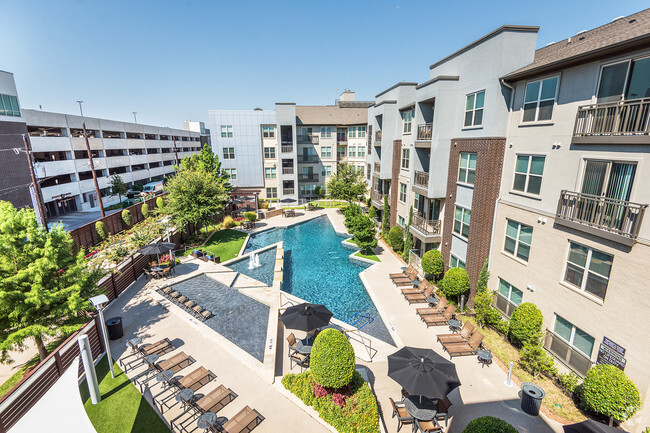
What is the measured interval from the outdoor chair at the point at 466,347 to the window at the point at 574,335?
309cm

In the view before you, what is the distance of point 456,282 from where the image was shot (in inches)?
680

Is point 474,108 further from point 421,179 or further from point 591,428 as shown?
point 591,428

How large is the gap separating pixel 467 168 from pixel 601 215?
7.88 meters

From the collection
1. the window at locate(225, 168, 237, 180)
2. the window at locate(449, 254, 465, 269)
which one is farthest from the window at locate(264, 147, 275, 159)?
the window at locate(449, 254, 465, 269)

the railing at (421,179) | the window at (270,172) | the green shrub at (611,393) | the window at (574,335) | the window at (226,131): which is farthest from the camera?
the window at (270,172)

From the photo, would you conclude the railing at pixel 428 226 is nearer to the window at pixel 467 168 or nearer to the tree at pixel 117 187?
the window at pixel 467 168

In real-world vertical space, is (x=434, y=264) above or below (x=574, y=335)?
below

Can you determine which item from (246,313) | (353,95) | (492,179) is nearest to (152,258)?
(246,313)

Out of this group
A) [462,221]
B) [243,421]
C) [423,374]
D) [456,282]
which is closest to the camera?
[243,421]

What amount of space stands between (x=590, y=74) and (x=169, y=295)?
A: 23.7 m

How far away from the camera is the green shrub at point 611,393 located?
9031mm

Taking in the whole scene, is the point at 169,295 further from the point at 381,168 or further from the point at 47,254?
the point at 381,168

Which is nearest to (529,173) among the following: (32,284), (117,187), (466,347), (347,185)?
(466,347)

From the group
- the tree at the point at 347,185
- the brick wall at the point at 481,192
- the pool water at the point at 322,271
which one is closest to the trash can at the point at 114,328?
the pool water at the point at 322,271
